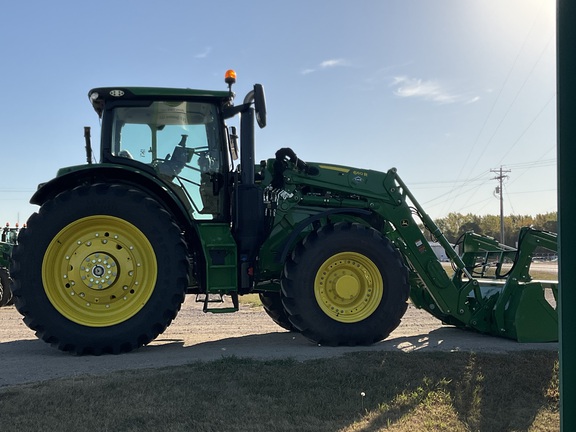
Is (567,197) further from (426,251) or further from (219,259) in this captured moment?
(426,251)

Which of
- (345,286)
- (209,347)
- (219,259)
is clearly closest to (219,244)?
(219,259)

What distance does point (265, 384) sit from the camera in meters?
4.16

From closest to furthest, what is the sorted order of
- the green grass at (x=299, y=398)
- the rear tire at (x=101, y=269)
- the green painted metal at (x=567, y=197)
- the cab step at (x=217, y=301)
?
the green painted metal at (x=567, y=197)
the green grass at (x=299, y=398)
the rear tire at (x=101, y=269)
the cab step at (x=217, y=301)

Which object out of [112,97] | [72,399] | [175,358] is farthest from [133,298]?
[112,97]

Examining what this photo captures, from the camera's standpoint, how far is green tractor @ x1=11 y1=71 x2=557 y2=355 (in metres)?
5.42

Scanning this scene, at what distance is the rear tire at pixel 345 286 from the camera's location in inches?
231

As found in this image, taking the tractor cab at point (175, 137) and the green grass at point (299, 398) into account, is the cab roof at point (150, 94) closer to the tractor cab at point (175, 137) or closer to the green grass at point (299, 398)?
the tractor cab at point (175, 137)

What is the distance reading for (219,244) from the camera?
19.3 ft

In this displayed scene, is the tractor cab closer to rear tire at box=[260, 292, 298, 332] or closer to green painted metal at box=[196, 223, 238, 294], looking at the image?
green painted metal at box=[196, 223, 238, 294]

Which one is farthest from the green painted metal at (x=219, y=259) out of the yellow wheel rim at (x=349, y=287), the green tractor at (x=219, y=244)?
the yellow wheel rim at (x=349, y=287)

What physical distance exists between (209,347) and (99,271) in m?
1.54

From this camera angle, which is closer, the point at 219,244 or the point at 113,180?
the point at 113,180

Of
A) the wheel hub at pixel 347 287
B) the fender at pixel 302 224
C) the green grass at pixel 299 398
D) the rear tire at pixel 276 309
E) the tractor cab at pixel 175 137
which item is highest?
the tractor cab at pixel 175 137

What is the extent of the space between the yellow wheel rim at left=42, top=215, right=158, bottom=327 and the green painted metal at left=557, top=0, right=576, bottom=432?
4.30 metres
